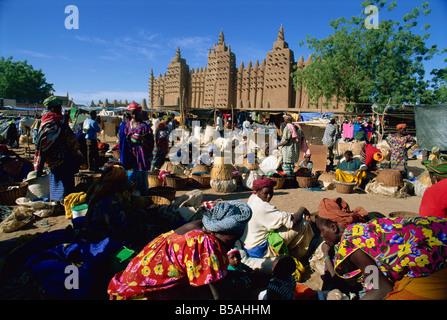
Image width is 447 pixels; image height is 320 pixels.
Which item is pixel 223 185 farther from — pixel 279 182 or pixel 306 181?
pixel 306 181

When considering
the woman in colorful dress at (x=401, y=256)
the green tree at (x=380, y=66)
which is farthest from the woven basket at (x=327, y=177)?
the green tree at (x=380, y=66)

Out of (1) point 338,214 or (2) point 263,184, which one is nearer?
(1) point 338,214

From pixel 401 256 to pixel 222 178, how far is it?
476 centimetres

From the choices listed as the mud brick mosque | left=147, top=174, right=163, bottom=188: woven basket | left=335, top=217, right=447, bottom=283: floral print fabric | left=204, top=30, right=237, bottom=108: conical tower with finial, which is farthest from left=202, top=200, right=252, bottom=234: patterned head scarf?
left=204, top=30, right=237, bottom=108: conical tower with finial

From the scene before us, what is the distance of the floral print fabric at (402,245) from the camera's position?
1.61 meters

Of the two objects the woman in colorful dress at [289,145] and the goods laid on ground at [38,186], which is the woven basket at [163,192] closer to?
the goods laid on ground at [38,186]

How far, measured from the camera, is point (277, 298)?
2111mm

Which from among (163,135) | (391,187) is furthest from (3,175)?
(391,187)

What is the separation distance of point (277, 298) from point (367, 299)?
64cm

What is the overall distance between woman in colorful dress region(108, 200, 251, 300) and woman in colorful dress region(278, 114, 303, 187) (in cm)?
486

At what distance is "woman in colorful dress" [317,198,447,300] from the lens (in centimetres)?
161

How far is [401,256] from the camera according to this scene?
1676 millimetres

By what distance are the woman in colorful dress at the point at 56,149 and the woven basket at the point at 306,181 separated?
5075mm

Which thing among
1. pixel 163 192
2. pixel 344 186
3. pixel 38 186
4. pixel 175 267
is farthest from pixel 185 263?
pixel 344 186
